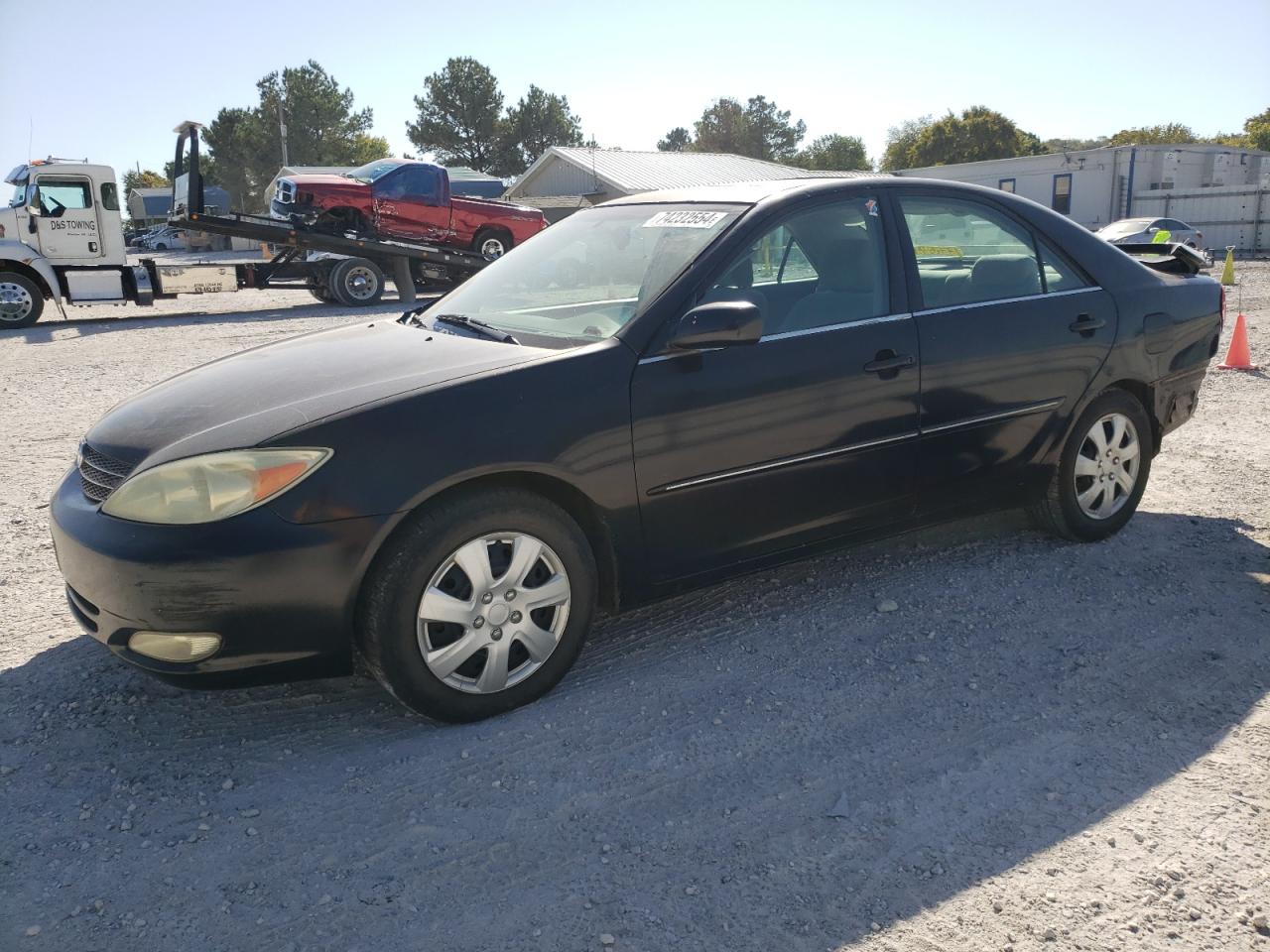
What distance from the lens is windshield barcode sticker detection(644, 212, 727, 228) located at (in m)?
3.72

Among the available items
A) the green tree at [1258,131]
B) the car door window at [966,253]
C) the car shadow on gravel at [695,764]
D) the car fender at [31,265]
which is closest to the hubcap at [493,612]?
the car shadow on gravel at [695,764]

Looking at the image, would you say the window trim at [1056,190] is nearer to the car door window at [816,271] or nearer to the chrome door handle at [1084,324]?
the chrome door handle at [1084,324]

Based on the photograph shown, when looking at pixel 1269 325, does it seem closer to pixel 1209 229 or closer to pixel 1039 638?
pixel 1039 638

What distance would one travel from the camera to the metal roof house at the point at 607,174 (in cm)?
3931

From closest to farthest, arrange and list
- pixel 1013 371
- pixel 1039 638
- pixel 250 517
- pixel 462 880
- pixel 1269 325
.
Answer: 1. pixel 462 880
2. pixel 250 517
3. pixel 1039 638
4. pixel 1013 371
5. pixel 1269 325

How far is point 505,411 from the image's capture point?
3057mm

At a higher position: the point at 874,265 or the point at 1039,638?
the point at 874,265

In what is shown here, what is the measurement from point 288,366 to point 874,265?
87.3 inches

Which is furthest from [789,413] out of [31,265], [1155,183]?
[1155,183]

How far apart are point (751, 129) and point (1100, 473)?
106615mm

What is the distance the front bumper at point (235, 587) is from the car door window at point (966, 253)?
2432 mm

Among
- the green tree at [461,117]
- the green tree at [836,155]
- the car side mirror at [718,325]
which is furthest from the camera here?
the green tree at [836,155]

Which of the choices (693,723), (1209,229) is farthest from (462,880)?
(1209,229)

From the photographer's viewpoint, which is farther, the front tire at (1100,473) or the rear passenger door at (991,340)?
the front tire at (1100,473)
